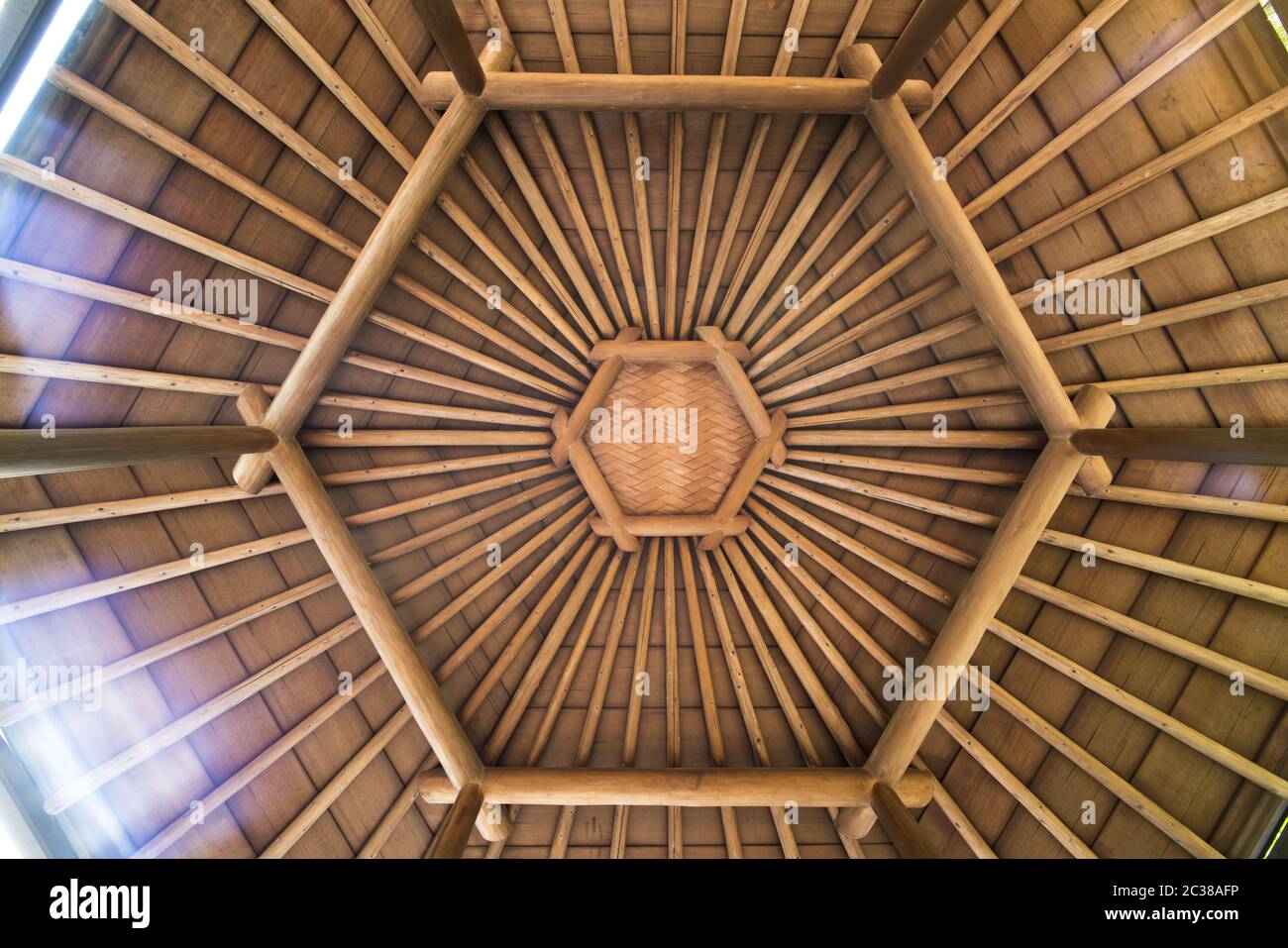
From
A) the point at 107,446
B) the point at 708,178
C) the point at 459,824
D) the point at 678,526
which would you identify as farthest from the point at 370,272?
the point at 459,824

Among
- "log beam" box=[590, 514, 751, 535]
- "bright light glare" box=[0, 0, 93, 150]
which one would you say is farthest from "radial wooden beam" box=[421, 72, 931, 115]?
"log beam" box=[590, 514, 751, 535]

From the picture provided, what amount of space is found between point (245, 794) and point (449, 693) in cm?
192

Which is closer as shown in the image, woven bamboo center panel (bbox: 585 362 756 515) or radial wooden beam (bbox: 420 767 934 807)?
radial wooden beam (bbox: 420 767 934 807)

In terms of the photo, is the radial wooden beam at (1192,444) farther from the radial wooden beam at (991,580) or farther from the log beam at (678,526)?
the log beam at (678,526)

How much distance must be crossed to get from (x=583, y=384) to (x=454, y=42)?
3.75m

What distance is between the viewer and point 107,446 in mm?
3916

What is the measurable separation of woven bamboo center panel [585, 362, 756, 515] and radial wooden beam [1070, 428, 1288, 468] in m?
3.54

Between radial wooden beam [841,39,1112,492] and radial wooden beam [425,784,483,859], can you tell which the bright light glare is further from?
radial wooden beam [425,784,483,859]

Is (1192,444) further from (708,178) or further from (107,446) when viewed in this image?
(107,446)

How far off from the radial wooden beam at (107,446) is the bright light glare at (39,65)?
1912 mm

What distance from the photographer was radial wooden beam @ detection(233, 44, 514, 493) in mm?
5191

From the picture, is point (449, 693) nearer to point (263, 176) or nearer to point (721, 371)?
point (721, 371)

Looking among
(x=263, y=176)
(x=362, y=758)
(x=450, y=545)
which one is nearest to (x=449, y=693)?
(x=362, y=758)

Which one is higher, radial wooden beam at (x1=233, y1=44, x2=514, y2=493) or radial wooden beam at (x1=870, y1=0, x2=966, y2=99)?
radial wooden beam at (x1=870, y1=0, x2=966, y2=99)
